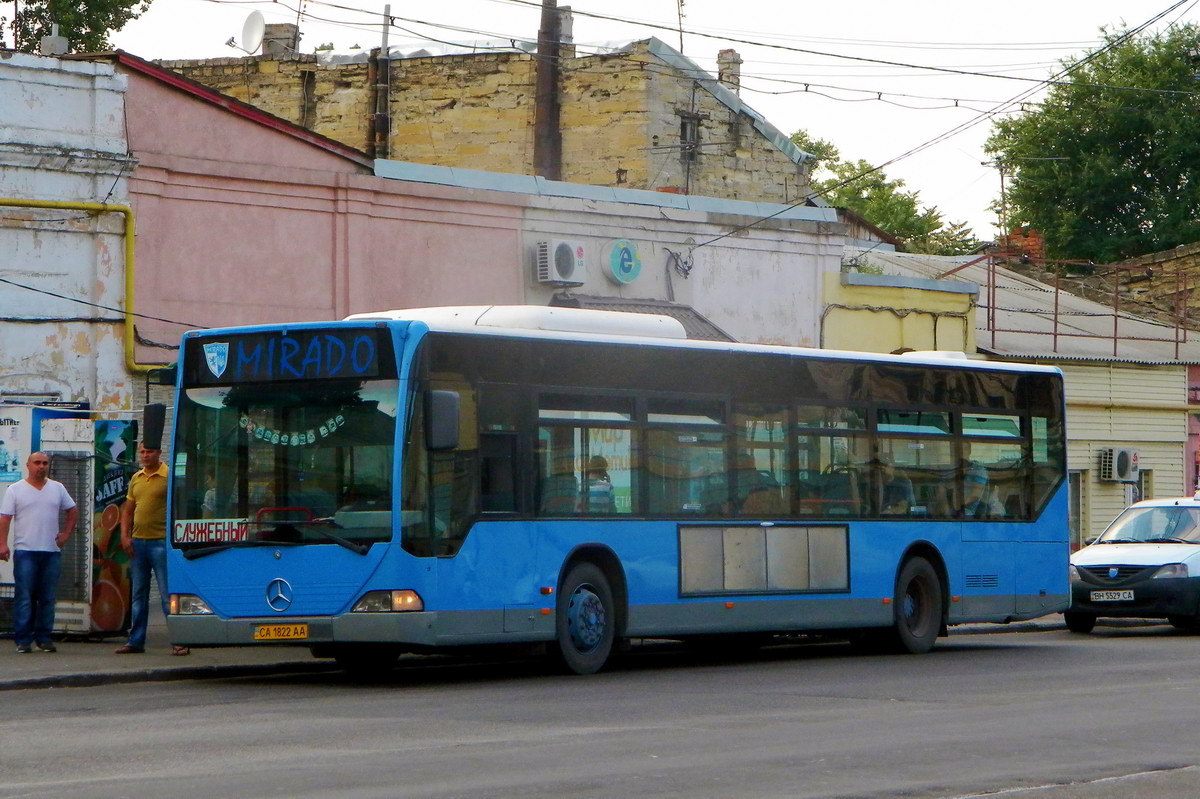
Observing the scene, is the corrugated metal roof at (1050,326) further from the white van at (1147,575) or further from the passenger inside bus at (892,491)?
the passenger inside bus at (892,491)

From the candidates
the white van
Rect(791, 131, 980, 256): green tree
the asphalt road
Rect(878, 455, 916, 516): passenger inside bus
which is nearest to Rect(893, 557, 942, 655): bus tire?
Rect(878, 455, 916, 516): passenger inside bus

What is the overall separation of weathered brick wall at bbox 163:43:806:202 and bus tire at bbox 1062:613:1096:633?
19099mm

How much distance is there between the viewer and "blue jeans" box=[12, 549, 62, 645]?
15953mm

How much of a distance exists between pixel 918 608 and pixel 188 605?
7336 mm

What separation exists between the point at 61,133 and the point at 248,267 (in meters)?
2.91

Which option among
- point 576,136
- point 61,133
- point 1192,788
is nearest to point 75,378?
point 61,133

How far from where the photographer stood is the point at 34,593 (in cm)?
1611

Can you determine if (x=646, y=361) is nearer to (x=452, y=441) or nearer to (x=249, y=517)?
(x=452, y=441)

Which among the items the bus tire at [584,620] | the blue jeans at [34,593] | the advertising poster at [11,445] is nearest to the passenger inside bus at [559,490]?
the bus tire at [584,620]

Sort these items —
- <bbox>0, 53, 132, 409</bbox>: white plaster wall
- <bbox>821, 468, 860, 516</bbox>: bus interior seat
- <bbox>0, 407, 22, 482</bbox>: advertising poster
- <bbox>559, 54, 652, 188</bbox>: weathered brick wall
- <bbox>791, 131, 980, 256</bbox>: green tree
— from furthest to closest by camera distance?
<bbox>791, 131, 980, 256</bbox>: green tree
<bbox>559, 54, 652, 188</bbox>: weathered brick wall
<bbox>0, 53, 132, 409</bbox>: white plaster wall
<bbox>0, 407, 22, 482</bbox>: advertising poster
<bbox>821, 468, 860, 516</bbox>: bus interior seat

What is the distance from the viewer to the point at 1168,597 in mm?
21297

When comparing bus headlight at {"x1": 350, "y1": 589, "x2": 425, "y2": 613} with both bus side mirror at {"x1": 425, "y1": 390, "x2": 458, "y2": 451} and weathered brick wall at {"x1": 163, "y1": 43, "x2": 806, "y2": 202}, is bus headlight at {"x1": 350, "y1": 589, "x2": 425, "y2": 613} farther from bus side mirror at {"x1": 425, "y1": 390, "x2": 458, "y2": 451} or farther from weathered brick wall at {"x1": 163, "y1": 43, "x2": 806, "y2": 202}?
weathered brick wall at {"x1": 163, "y1": 43, "x2": 806, "y2": 202}

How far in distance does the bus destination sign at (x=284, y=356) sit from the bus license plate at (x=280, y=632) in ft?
5.88

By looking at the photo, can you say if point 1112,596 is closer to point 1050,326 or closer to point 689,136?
point 1050,326
